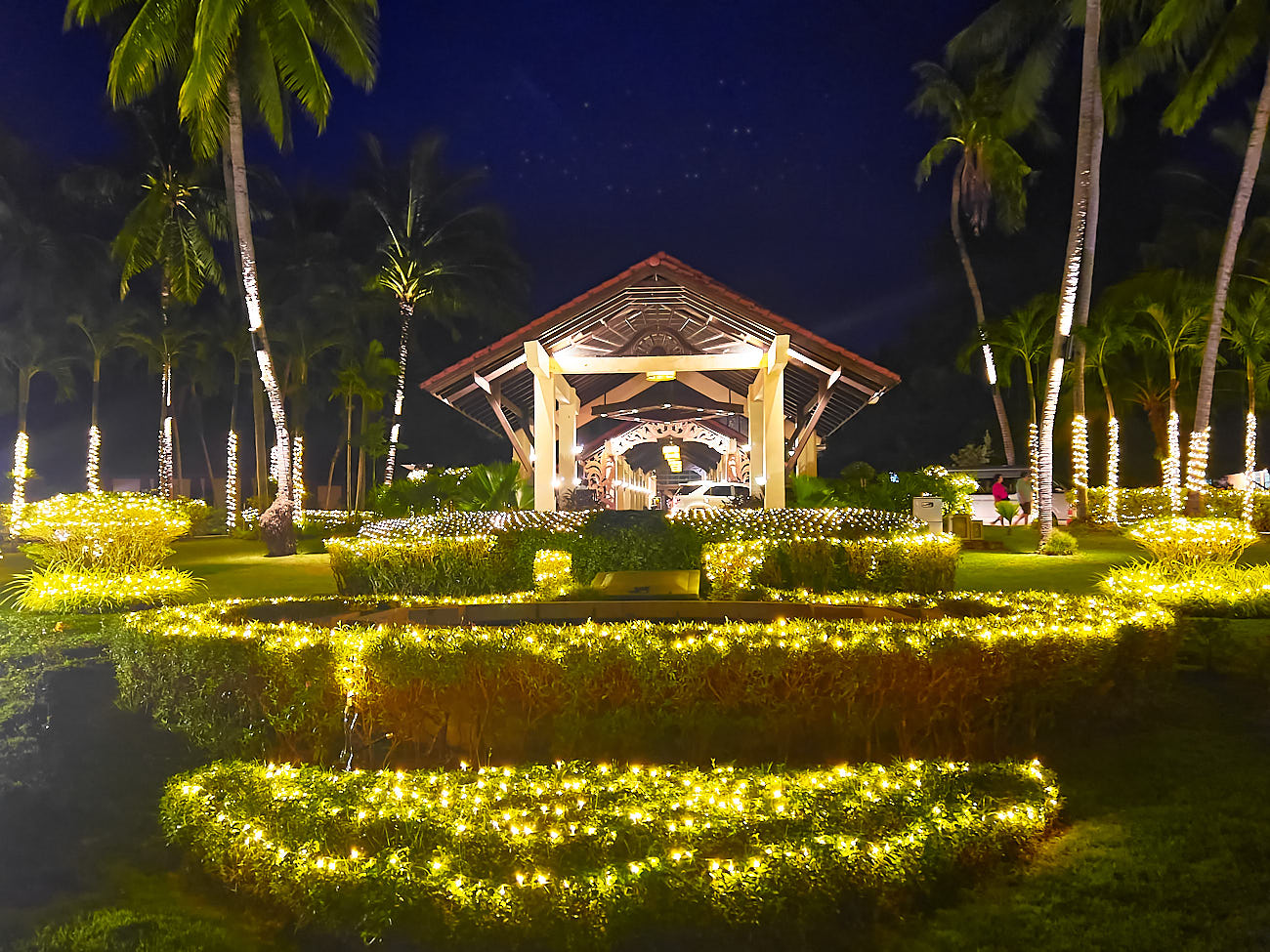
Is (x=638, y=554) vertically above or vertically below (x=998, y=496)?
below

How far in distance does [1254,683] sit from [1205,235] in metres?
31.3

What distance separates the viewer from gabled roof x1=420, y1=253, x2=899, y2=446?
1633 centimetres

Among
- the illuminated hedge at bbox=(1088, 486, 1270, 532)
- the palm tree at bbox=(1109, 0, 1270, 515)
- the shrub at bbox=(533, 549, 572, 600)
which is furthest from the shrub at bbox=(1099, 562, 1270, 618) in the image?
the illuminated hedge at bbox=(1088, 486, 1270, 532)

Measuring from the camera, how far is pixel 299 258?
37.2 metres

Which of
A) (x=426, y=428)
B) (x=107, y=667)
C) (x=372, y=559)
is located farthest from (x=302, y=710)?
(x=426, y=428)

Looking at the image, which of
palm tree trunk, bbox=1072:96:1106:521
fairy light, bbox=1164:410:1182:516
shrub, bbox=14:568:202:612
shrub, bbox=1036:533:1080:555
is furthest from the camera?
fairy light, bbox=1164:410:1182:516

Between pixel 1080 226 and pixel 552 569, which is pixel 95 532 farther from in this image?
pixel 1080 226

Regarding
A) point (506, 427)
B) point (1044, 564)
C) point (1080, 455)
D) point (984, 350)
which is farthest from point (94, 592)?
point (984, 350)

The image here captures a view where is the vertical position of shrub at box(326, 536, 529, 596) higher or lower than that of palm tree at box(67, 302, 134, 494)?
lower

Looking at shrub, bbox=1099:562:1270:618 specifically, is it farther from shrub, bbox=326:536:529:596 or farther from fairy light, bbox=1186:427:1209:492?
fairy light, bbox=1186:427:1209:492

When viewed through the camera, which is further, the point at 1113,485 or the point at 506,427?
the point at 1113,485

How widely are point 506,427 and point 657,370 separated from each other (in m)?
4.24

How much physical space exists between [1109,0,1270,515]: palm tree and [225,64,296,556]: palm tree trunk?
63.9 ft

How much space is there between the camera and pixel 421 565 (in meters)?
12.8
